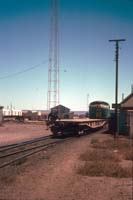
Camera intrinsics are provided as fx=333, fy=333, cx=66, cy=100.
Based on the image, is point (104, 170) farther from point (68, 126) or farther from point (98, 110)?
point (98, 110)

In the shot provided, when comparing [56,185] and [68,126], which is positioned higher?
[68,126]

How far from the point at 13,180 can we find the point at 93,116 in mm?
37252

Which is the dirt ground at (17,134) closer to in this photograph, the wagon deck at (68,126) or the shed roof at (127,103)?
the wagon deck at (68,126)

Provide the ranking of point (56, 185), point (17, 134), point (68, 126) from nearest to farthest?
point (56, 185), point (68, 126), point (17, 134)

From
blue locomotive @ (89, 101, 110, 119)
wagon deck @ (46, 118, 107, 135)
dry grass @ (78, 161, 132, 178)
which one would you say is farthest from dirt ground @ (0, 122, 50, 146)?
dry grass @ (78, 161, 132, 178)

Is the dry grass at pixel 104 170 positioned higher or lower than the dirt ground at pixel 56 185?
higher

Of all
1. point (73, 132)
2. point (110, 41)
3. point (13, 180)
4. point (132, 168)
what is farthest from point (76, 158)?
point (110, 41)

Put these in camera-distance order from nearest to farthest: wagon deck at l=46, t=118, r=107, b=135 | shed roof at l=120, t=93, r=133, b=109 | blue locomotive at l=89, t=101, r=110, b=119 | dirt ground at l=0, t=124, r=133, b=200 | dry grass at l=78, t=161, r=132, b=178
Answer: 1. dirt ground at l=0, t=124, r=133, b=200
2. dry grass at l=78, t=161, r=132, b=178
3. wagon deck at l=46, t=118, r=107, b=135
4. shed roof at l=120, t=93, r=133, b=109
5. blue locomotive at l=89, t=101, r=110, b=119

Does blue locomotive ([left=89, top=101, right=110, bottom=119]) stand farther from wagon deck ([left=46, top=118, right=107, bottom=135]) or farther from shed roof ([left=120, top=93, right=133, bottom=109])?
wagon deck ([left=46, top=118, right=107, bottom=135])

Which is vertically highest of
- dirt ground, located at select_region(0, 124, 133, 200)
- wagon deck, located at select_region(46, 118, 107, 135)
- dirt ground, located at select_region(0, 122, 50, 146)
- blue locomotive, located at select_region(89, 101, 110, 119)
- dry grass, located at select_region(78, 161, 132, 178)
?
blue locomotive, located at select_region(89, 101, 110, 119)

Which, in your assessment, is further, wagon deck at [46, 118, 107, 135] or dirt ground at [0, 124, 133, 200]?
wagon deck at [46, 118, 107, 135]

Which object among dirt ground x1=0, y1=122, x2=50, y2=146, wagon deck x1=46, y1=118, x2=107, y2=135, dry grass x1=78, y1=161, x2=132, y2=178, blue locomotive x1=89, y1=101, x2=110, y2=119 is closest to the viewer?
dry grass x1=78, y1=161, x2=132, y2=178

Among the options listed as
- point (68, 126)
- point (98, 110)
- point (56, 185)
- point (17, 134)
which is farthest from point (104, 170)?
point (98, 110)

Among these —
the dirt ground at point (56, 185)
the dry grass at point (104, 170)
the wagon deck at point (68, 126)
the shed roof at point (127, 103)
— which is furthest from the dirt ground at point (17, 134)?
the dry grass at point (104, 170)
